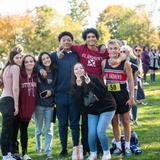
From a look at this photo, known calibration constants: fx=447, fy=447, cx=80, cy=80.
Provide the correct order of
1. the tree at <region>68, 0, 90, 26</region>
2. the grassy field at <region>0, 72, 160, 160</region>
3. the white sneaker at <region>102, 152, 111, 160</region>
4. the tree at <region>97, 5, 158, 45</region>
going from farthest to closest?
1. the tree at <region>68, 0, 90, 26</region>
2. the tree at <region>97, 5, 158, 45</region>
3. the grassy field at <region>0, 72, 160, 160</region>
4. the white sneaker at <region>102, 152, 111, 160</region>

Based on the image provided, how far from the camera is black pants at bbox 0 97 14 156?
7.53 meters

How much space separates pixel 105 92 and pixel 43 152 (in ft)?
7.19

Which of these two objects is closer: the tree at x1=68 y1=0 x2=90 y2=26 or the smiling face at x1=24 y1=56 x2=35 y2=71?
the smiling face at x1=24 y1=56 x2=35 y2=71

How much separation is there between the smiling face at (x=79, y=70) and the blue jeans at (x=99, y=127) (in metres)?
0.69

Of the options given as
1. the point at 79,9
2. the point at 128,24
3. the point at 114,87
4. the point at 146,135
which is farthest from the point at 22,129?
the point at 79,9

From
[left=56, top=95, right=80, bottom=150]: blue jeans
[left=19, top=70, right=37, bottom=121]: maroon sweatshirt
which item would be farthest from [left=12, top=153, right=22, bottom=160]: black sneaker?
[left=56, top=95, right=80, bottom=150]: blue jeans

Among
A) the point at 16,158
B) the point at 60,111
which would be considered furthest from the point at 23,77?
the point at 16,158

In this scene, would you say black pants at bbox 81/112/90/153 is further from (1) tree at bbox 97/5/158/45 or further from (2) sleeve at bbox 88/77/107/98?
(1) tree at bbox 97/5/158/45

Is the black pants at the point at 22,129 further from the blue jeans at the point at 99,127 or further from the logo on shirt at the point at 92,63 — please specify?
the logo on shirt at the point at 92,63

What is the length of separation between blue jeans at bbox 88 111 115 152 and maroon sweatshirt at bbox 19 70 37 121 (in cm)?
114

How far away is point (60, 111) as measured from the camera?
799 cm

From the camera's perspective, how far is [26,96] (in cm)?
783

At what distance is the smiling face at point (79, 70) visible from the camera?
7.35m

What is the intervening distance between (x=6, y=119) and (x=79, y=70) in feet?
4.89
